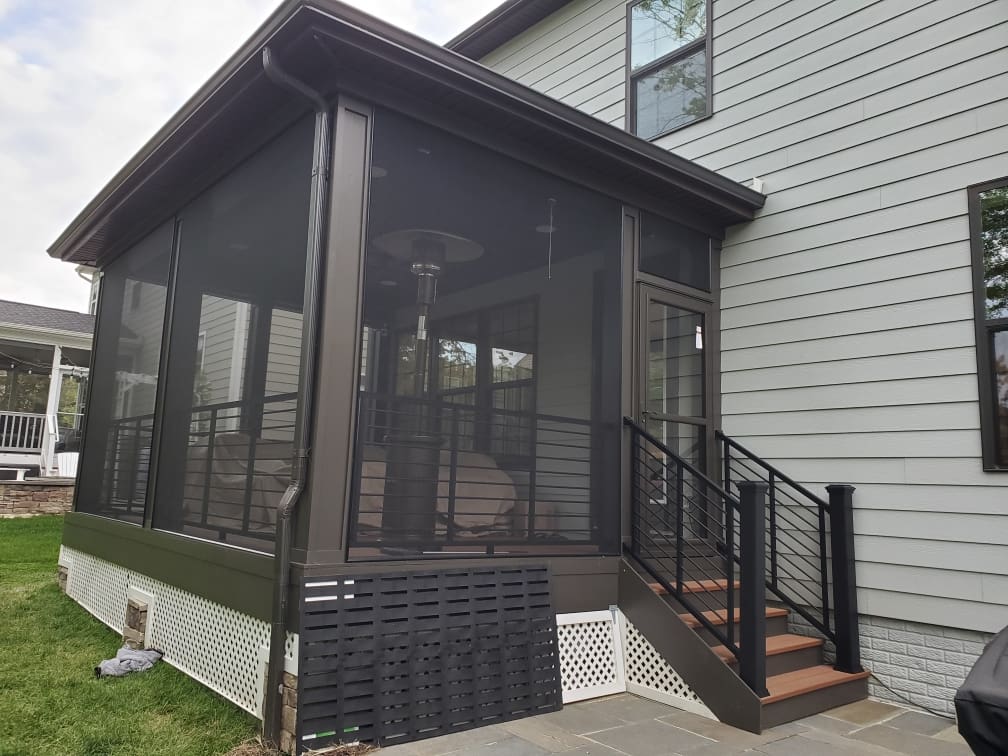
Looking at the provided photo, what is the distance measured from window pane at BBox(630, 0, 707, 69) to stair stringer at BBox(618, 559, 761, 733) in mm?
4266

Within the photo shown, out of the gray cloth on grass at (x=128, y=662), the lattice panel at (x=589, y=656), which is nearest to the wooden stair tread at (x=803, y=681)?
the lattice panel at (x=589, y=656)

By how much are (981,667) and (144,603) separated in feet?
14.8

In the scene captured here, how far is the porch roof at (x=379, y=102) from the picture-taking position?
316 centimetres

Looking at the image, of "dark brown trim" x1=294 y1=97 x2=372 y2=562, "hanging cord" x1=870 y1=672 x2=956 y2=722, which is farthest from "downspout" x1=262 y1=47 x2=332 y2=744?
"hanging cord" x1=870 y1=672 x2=956 y2=722

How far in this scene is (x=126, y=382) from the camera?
225 inches

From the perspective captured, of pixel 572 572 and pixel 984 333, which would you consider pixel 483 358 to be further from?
pixel 984 333

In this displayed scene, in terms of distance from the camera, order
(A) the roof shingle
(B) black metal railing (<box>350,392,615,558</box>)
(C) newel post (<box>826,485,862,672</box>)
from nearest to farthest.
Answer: (B) black metal railing (<box>350,392,615,558</box>)
(C) newel post (<box>826,485,862,672</box>)
(A) the roof shingle

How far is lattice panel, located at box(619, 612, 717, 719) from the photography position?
3609 millimetres

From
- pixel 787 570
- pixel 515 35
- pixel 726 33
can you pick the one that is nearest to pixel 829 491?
pixel 787 570

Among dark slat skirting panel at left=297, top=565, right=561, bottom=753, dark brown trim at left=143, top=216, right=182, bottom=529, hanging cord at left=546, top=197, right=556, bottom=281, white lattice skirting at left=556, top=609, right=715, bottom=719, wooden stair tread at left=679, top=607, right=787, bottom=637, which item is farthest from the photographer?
dark brown trim at left=143, top=216, right=182, bottom=529

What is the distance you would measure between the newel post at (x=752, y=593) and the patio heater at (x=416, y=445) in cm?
148

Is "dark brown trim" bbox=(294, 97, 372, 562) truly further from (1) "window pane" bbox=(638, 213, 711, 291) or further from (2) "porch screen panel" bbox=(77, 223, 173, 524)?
(2) "porch screen panel" bbox=(77, 223, 173, 524)

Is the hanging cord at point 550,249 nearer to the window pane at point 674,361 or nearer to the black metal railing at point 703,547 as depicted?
the window pane at point 674,361

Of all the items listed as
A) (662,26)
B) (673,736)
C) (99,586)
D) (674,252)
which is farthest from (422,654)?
(662,26)
